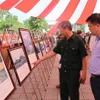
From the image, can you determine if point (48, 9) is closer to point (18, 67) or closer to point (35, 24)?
Result: point (18, 67)

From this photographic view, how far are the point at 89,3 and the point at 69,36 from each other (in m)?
3.76

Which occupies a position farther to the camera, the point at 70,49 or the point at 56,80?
the point at 56,80

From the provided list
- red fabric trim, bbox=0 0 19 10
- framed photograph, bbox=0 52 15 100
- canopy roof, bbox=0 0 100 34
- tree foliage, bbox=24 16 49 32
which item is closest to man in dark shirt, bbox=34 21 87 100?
framed photograph, bbox=0 52 15 100

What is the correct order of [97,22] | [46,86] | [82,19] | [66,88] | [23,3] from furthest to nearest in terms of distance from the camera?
[82,19], [46,86], [23,3], [66,88], [97,22]

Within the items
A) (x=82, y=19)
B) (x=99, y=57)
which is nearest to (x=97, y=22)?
(x=99, y=57)

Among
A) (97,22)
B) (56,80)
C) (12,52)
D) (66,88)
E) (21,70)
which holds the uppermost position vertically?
(97,22)

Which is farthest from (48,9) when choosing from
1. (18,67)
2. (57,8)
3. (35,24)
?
(35,24)

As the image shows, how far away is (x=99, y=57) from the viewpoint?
3449 mm

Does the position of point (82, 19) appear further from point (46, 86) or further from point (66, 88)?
point (66, 88)

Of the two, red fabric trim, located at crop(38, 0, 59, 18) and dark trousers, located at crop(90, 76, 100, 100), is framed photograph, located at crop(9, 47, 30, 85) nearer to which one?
dark trousers, located at crop(90, 76, 100, 100)

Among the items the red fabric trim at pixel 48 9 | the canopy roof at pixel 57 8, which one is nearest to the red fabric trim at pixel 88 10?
the canopy roof at pixel 57 8

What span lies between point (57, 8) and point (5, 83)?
16.9ft

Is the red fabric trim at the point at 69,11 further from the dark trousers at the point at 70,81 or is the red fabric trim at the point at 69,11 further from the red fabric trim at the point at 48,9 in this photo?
the dark trousers at the point at 70,81

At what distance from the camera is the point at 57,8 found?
8141mm
